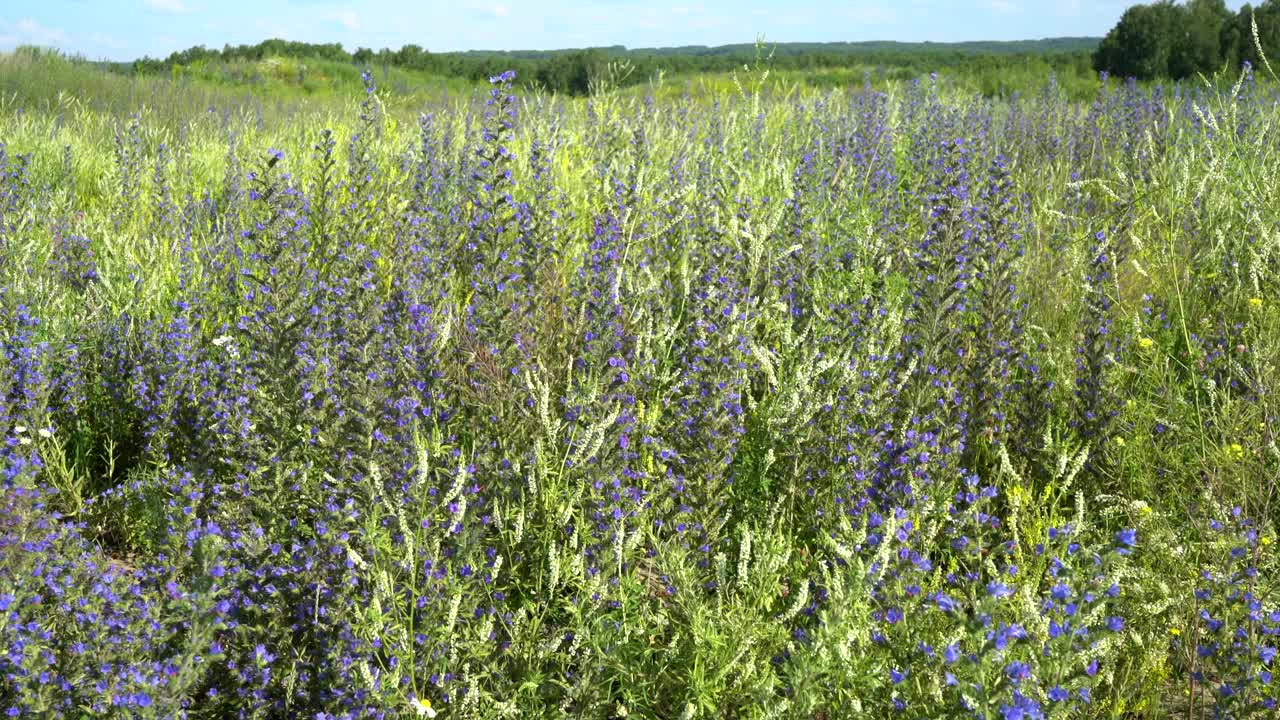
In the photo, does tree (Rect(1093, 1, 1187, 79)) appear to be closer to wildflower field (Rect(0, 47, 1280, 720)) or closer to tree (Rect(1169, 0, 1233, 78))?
tree (Rect(1169, 0, 1233, 78))

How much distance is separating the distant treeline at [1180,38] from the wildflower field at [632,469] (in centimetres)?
1597

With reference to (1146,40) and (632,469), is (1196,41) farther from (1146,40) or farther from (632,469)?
(632,469)

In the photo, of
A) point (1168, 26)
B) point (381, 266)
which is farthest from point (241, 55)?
point (381, 266)

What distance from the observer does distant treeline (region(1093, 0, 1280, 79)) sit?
18.4m

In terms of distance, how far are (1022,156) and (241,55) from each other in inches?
983

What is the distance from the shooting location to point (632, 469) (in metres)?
2.98

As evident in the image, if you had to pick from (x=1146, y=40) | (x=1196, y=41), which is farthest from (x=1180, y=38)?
(x=1146, y=40)

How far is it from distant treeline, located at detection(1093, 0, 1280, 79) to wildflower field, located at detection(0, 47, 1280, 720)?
52.4 ft

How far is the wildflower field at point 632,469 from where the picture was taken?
2.26 metres

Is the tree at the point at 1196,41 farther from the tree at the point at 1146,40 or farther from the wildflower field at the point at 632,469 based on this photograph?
the wildflower field at the point at 632,469

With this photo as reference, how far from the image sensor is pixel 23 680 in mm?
2059

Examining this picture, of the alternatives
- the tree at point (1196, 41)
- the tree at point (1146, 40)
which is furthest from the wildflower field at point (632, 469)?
the tree at point (1196, 41)

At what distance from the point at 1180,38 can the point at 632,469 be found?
20251 mm

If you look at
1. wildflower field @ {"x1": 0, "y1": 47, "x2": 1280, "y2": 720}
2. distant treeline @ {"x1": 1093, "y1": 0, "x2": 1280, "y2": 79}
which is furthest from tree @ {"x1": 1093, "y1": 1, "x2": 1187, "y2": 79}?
wildflower field @ {"x1": 0, "y1": 47, "x2": 1280, "y2": 720}
